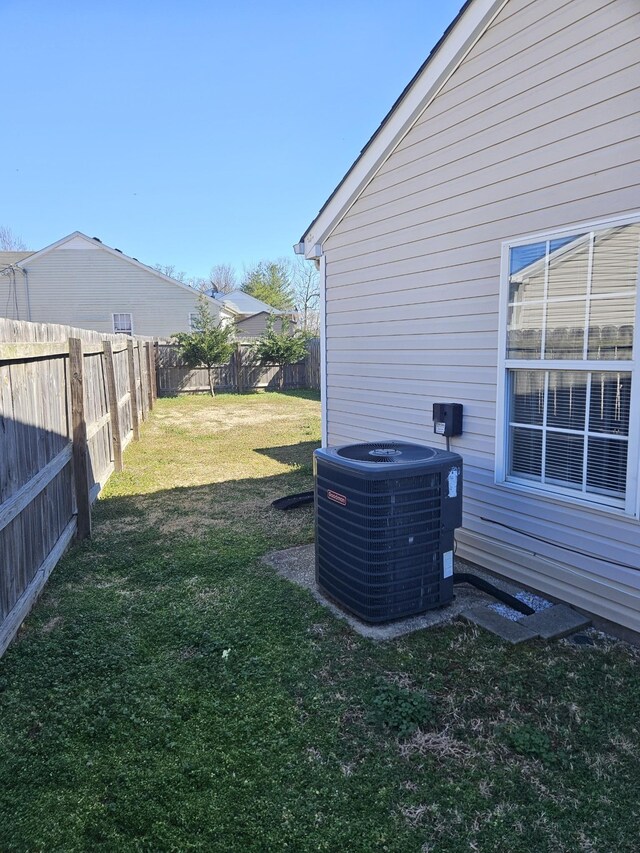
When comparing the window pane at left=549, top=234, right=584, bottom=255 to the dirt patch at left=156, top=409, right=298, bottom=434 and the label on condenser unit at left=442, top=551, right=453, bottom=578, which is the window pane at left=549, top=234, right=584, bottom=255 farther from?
the dirt patch at left=156, top=409, right=298, bottom=434

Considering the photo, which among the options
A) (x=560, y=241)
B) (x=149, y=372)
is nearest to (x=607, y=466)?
(x=560, y=241)

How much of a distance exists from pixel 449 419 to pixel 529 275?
3.70 ft

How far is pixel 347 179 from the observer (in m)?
5.01

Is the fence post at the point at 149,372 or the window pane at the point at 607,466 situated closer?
the window pane at the point at 607,466

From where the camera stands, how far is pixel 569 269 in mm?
3160

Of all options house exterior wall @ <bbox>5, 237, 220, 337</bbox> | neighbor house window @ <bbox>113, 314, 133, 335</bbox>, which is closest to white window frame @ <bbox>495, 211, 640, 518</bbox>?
house exterior wall @ <bbox>5, 237, 220, 337</bbox>

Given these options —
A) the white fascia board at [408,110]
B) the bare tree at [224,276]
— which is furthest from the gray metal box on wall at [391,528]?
the bare tree at [224,276]

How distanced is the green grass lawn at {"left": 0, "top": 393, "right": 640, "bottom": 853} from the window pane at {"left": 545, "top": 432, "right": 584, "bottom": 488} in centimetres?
94

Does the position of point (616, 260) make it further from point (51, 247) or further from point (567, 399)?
point (51, 247)

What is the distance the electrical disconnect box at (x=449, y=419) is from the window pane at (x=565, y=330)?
80 centimetres

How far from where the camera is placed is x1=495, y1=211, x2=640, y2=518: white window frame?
2814mm

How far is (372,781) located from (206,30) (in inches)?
389

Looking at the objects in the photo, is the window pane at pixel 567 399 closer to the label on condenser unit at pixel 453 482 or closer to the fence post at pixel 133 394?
the label on condenser unit at pixel 453 482

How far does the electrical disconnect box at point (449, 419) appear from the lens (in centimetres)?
394
